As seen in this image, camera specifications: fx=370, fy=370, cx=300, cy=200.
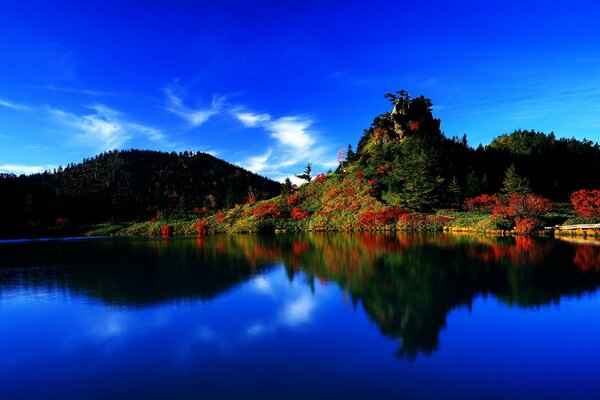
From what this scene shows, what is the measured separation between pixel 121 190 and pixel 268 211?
94.3 m

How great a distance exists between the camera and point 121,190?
14262 cm

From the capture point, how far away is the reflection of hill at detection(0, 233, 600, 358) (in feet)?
49.5

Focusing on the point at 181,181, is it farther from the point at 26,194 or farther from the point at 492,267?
the point at 492,267

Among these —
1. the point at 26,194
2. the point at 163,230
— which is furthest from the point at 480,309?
the point at 26,194

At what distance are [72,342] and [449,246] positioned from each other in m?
29.0

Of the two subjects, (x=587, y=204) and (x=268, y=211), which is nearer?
(x=587, y=204)

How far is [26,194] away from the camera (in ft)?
375

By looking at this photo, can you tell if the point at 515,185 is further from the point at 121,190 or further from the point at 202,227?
the point at 121,190

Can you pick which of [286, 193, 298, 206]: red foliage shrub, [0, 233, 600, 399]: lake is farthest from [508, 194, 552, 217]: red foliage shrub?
[286, 193, 298, 206]: red foliage shrub

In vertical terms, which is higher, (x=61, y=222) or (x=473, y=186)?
(x=473, y=186)

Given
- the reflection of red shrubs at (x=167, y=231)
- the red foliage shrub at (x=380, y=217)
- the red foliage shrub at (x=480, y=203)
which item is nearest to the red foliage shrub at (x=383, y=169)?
the red foliage shrub at (x=380, y=217)

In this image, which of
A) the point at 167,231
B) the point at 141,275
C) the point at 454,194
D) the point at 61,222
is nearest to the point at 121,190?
the point at 61,222

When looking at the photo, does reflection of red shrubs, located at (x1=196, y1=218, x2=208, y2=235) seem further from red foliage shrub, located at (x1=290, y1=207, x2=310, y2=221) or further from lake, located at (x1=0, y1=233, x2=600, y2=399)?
lake, located at (x1=0, y1=233, x2=600, y2=399)

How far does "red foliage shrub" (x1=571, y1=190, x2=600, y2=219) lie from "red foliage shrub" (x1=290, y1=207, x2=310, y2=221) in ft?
134
